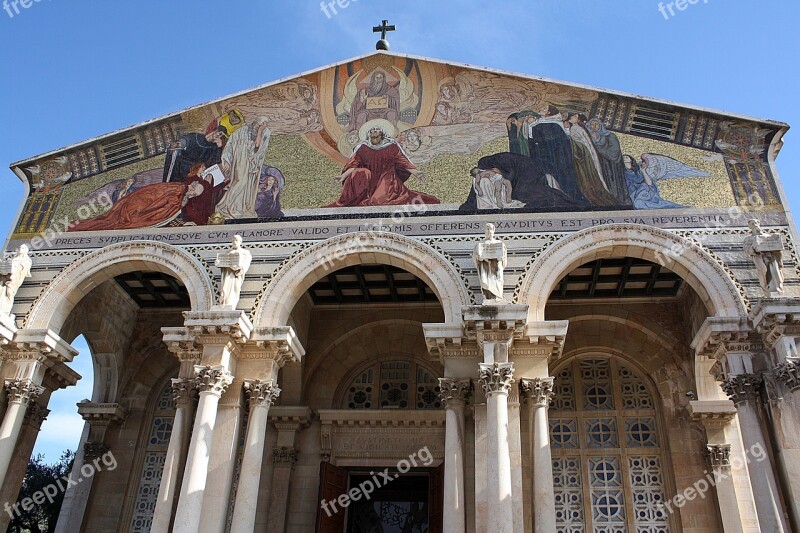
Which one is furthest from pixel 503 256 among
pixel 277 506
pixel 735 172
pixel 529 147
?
pixel 277 506

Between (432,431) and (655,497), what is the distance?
548cm

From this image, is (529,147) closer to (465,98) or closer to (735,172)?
(465,98)

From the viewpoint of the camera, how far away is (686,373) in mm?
16844

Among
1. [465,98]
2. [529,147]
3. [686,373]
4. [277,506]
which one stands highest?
[465,98]

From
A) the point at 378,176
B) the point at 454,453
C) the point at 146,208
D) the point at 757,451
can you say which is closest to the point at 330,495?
the point at 454,453

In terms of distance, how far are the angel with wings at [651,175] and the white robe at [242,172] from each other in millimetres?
8686

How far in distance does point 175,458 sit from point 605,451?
10.1 meters

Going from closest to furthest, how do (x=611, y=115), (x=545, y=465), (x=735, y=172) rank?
(x=545, y=465)
(x=735, y=172)
(x=611, y=115)

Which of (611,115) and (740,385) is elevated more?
(611,115)

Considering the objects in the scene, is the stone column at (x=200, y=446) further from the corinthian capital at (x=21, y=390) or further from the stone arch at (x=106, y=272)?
the corinthian capital at (x=21, y=390)

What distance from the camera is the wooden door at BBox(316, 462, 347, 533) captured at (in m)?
15.6

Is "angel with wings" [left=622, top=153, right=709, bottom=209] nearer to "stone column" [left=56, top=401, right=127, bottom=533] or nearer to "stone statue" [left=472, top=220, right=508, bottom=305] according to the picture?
"stone statue" [left=472, top=220, right=508, bottom=305]

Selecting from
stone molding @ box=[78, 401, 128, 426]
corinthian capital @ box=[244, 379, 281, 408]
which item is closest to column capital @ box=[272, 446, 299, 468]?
corinthian capital @ box=[244, 379, 281, 408]

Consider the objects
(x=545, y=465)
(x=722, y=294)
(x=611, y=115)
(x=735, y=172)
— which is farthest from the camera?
(x=611, y=115)
